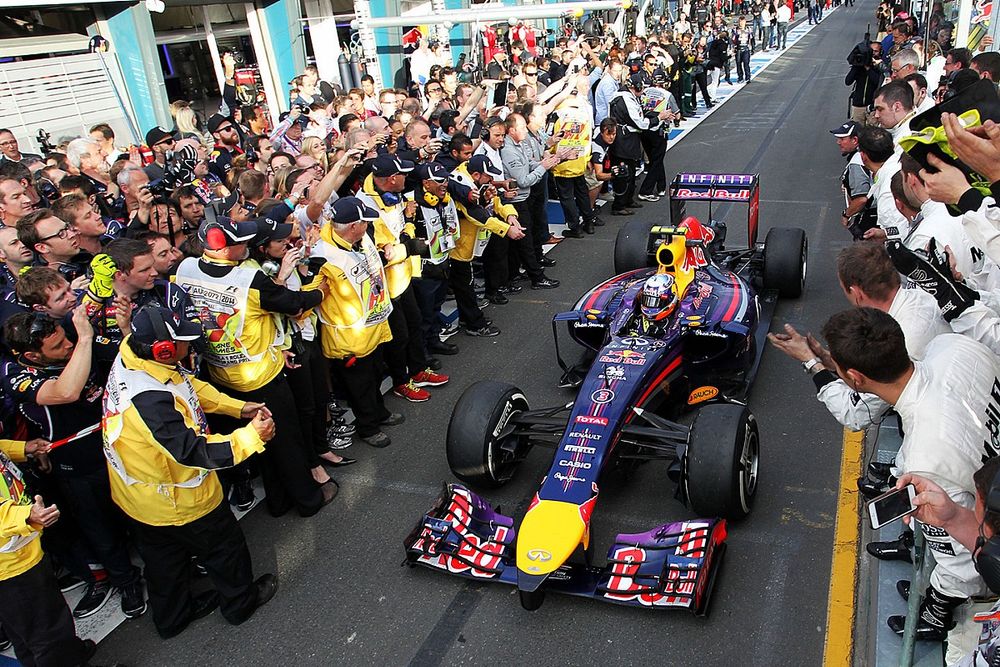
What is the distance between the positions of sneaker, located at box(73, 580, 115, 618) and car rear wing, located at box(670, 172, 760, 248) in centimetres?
633

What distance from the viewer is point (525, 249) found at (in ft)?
29.9

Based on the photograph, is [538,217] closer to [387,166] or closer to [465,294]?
[465,294]

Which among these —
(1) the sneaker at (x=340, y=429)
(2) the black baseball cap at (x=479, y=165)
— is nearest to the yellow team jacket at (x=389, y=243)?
(1) the sneaker at (x=340, y=429)

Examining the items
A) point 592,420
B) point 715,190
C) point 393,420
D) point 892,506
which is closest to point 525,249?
point 715,190

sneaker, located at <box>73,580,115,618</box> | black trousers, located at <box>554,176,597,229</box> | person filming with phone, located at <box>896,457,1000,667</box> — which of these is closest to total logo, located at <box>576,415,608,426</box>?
person filming with phone, located at <box>896,457,1000,667</box>

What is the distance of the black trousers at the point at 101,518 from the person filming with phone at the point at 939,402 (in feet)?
13.5

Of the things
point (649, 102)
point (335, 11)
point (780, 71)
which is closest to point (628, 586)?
point (649, 102)

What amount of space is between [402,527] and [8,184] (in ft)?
13.6

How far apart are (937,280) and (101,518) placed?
489 centimetres

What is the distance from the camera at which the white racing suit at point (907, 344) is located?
3.92m

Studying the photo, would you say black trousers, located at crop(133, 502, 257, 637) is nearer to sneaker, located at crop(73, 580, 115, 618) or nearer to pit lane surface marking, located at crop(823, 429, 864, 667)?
sneaker, located at crop(73, 580, 115, 618)

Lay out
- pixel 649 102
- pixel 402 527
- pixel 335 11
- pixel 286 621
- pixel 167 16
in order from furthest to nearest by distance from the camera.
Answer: pixel 335 11, pixel 167 16, pixel 649 102, pixel 402 527, pixel 286 621

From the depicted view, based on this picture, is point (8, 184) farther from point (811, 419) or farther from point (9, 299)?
point (811, 419)

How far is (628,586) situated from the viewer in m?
4.19
